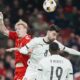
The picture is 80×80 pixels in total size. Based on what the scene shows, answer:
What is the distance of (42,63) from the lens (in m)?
13.2

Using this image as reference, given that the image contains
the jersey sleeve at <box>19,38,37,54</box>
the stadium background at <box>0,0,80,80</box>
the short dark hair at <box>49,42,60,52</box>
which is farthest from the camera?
the stadium background at <box>0,0,80,80</box>

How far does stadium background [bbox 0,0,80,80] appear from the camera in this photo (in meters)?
20.8

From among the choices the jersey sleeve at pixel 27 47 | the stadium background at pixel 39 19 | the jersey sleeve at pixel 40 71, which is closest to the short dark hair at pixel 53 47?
the jersey sleeve at pixel 40 71

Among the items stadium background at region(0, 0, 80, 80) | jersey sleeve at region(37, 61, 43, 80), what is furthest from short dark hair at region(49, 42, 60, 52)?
stadium background at region(0, 0, 80, 80)

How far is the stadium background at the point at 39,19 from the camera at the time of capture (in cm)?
2081

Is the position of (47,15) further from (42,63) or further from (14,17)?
(42,63)

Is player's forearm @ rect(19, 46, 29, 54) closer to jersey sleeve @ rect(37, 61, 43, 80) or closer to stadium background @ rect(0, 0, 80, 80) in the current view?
jersey sleeve @ rect(37, 61, 43, 80)

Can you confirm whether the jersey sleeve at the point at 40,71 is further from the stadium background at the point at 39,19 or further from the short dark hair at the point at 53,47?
the stadium background at the point at 39,19

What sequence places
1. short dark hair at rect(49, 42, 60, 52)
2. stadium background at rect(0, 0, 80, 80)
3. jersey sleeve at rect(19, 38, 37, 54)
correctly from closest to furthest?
short dark hair at rect(49, 42, 60, 52), jersey sleeve at rect(19, 38, 37, 54), stadium background at rect(0, 0, 80, 80)

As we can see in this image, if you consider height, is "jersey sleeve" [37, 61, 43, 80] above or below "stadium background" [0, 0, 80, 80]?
below

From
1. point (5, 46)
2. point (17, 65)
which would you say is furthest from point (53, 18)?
point (17, 65)

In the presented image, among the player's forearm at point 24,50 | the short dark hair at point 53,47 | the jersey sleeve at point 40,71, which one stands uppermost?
the player's forearm at point 24,50

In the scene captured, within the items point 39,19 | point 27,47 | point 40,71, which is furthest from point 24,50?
point 39,19

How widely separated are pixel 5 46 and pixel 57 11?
11.6 ft
